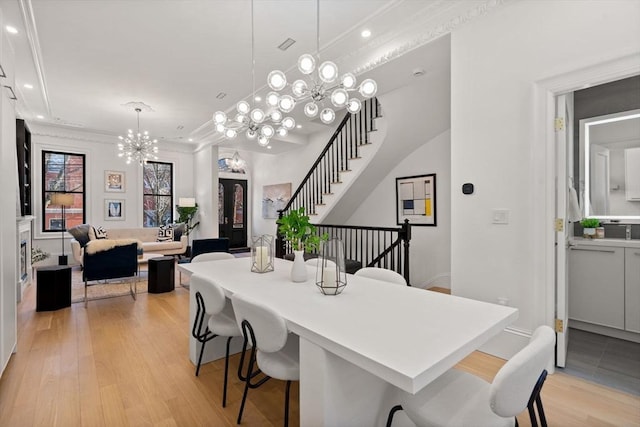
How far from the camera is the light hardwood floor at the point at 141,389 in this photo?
6.32ft

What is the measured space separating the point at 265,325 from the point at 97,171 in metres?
8.11

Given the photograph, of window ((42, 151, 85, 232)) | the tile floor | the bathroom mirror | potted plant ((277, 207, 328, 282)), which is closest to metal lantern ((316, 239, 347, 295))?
potted plant ((277, 207, 328, 282))

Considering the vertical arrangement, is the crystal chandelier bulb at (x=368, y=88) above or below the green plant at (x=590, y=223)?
above

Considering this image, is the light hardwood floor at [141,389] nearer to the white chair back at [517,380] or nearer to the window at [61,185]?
the white chair back at [517,380]

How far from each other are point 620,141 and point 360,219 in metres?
3.99

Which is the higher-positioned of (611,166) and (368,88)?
(368,88)

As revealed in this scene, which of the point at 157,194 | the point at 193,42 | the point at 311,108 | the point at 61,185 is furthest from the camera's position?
the point at 157,194

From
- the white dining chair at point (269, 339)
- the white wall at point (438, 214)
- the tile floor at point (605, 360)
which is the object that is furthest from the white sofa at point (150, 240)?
the tile floor at point (605, 360)

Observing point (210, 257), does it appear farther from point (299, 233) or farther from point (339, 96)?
point (339, 96)

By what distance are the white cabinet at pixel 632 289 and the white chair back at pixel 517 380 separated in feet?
8.86

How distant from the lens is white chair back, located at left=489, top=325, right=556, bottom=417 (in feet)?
3.33

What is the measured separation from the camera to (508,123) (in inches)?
102

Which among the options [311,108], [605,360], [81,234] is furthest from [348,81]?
[81,234]

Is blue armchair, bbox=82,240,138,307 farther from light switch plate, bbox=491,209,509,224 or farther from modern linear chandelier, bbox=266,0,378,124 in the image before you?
light switch plate, bbox=491,209,509,224
